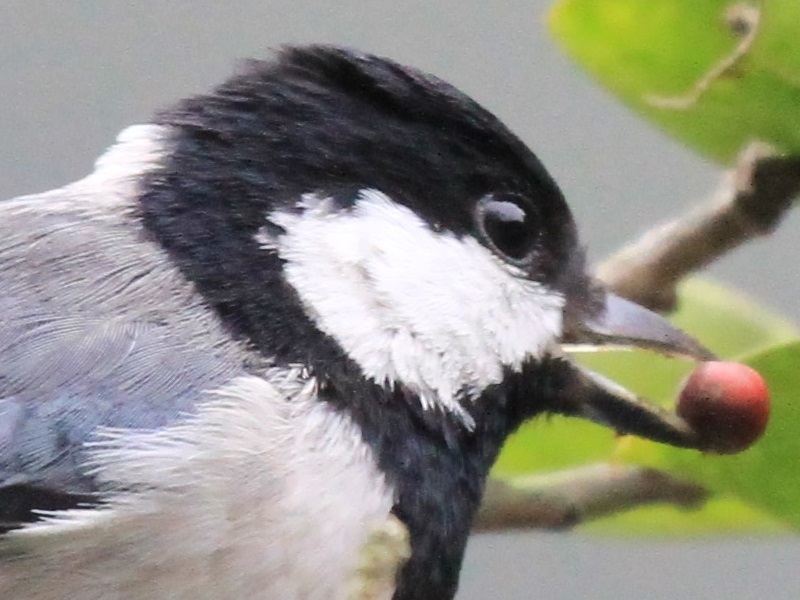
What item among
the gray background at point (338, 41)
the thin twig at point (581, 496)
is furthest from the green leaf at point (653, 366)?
the gray background at point (338, 41)

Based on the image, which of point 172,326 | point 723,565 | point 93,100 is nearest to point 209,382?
point 172,326

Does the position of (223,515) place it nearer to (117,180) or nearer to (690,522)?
(117,180)

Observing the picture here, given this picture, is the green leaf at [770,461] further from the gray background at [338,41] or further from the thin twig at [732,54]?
the gray background at [338,41]

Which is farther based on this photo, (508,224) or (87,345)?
(508,224)

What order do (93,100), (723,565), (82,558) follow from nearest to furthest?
(82,558), (93,100), (723,565)

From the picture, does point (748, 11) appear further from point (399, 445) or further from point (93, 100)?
point (93, 100)

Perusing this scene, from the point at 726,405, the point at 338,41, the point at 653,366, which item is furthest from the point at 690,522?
the point at 338,41
